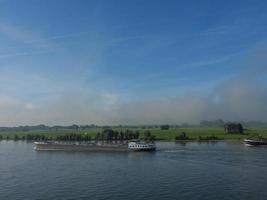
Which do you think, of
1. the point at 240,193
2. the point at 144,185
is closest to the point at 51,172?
the point at 144,185

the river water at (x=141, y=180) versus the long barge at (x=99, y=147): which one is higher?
the long barge at (x=99, y=147)

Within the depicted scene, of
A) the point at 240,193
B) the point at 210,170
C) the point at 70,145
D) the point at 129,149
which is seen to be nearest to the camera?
the point at 240,193

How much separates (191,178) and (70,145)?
94801 millimetres

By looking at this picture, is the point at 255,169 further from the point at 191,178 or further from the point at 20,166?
the point at 20,166

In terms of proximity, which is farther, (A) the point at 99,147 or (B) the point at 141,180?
(A) the point at 99,147

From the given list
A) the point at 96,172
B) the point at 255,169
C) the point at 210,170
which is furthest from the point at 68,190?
the point at 255,169

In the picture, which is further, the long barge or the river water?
the long barge

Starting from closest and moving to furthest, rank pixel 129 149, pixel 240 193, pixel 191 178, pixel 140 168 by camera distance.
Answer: pixel 240 193
pixel 191 178
pixel 140 168
pixel 129 149

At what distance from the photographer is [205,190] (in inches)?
2729

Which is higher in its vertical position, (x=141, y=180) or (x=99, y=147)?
(x=99, y=147)

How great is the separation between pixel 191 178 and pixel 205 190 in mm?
12148

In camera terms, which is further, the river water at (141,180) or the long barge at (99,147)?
the long barge at (99,147)

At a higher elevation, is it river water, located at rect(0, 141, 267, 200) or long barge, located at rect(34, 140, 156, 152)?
long barge, located at rect(34, 140, 156, 152)

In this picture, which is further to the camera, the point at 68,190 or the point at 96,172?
the point at 96,172
